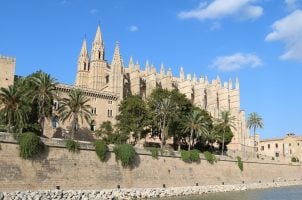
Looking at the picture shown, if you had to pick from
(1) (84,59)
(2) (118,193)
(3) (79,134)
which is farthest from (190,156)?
(1) (84,59)

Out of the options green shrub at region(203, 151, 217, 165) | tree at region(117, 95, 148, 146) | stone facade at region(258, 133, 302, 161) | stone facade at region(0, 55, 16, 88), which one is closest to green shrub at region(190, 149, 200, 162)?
green shrub at region(203, 151, 217, 165)

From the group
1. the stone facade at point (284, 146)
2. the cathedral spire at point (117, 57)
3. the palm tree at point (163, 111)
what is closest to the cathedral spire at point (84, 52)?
the cathedral spire at point (117, 57)

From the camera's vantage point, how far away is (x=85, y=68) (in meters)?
81.1

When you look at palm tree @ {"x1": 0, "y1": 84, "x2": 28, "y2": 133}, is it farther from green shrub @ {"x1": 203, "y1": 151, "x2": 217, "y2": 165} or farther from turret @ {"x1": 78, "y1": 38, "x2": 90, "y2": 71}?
turret @ {"x1": 78, "y1": 38, "x2": 90, "y2": 71}

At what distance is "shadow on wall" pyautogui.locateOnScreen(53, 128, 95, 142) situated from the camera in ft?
188

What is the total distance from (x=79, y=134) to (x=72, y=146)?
78.9 ft

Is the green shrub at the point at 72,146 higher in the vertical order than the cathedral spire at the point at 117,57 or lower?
lower

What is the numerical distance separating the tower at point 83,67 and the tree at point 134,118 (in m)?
24.8

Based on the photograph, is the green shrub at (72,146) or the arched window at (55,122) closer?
the green shrub at (72,146)

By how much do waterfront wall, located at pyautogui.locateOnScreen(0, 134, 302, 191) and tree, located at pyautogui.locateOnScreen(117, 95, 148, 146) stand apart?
9.39 meters

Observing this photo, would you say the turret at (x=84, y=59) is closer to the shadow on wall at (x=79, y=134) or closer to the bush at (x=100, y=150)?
the shadow on wall at (x=79, y=134)

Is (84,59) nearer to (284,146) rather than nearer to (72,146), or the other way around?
(72,146)

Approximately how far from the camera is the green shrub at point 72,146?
3565 centimetres

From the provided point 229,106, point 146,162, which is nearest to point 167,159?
point 146,162
